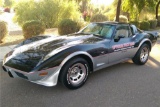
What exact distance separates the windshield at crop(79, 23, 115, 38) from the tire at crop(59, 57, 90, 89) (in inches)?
45.5

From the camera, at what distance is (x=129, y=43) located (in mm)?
5004

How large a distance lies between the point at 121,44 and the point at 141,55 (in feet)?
3.74

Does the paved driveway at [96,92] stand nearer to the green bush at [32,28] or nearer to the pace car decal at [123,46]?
the pace car decal at [123,46]

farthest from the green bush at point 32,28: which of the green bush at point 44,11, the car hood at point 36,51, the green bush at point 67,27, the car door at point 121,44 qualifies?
the car door at point 121,44

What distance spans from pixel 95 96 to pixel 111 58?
4.18 ft

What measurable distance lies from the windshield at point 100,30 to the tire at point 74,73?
116cm

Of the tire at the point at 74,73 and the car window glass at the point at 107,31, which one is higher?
the car window glass at the point at 107,31

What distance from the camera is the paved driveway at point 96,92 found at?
133 inches

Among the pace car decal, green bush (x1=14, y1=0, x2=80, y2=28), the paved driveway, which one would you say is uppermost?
green bush (x1=14, y1=0, x2=80, y2=28)

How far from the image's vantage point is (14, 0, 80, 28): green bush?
12562 mm

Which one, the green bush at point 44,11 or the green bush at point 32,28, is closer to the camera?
the green bush at point 32,28

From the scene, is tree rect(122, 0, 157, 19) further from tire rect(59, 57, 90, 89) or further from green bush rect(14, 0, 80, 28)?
tire rect(59, 57, 90, 89)

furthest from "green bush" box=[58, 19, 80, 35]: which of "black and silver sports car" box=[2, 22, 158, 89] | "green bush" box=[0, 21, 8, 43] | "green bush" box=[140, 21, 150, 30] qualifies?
"green bush" box=[140, 21, 150, 30]

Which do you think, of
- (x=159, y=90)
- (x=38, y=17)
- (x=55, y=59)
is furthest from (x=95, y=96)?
(x=38, y=17)
